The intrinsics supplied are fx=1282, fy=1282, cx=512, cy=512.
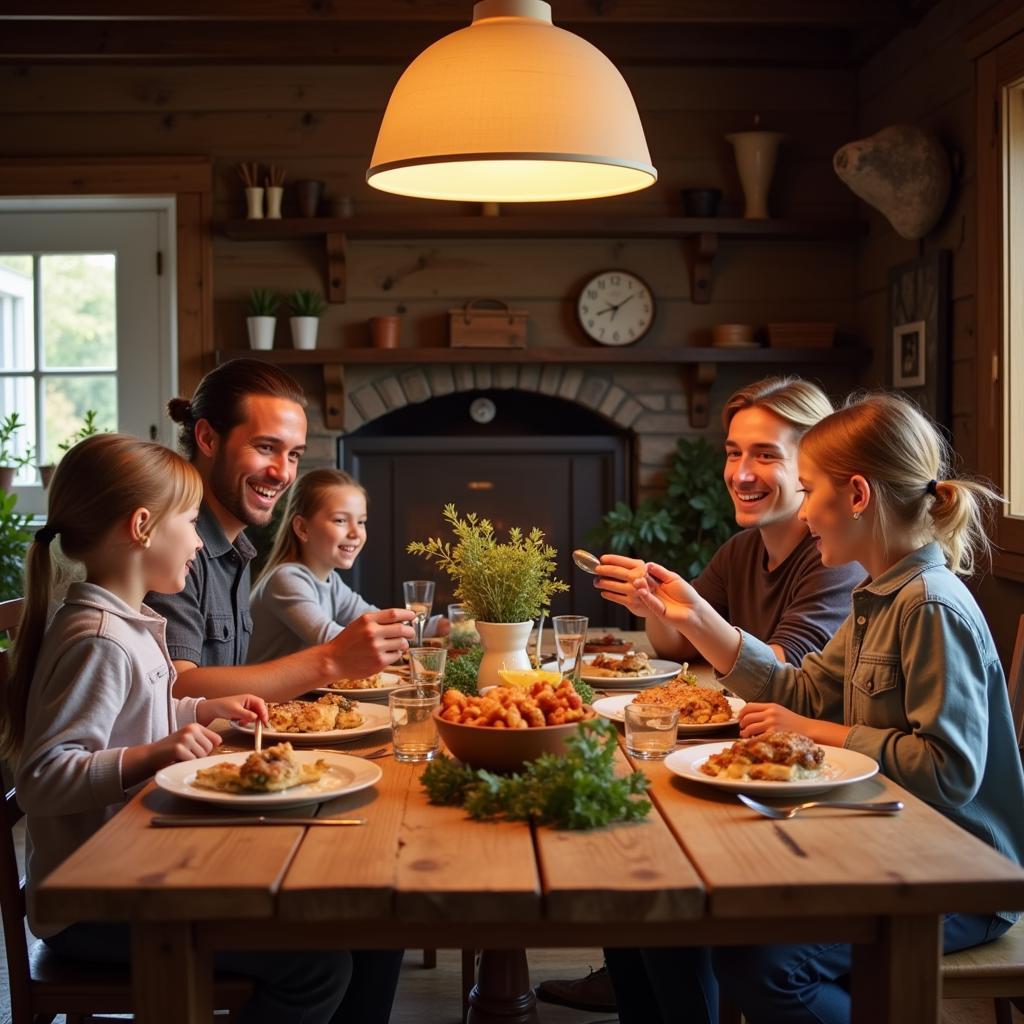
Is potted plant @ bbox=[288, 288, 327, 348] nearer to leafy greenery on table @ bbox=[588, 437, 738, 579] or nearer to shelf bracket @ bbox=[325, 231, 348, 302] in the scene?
shelf bracket @ bbox=[325, 231, 348, 302]

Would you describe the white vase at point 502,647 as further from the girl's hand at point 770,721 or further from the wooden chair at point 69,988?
the wooden chair at point 69,988

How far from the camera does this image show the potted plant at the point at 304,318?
4.58 metres

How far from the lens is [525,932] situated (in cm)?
120

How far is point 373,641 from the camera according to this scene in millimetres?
1884

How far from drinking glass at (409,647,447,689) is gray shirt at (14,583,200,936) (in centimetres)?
37

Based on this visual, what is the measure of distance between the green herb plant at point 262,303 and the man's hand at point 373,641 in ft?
9.44

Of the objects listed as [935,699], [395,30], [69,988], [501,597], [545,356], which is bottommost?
[69,988]

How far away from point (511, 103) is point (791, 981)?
3.92ft

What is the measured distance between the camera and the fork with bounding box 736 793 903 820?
1.38 meters

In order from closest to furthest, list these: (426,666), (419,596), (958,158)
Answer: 1. (426,666)
2. (419,596)
3. (958,158)

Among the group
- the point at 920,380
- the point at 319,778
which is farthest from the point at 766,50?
the point at 319,778

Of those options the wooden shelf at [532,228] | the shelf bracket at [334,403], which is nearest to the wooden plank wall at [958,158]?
the wooden shelf at [532,228]

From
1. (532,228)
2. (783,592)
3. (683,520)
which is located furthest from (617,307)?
(783,592)

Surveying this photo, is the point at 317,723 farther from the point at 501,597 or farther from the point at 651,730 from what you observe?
the point at 651,730
